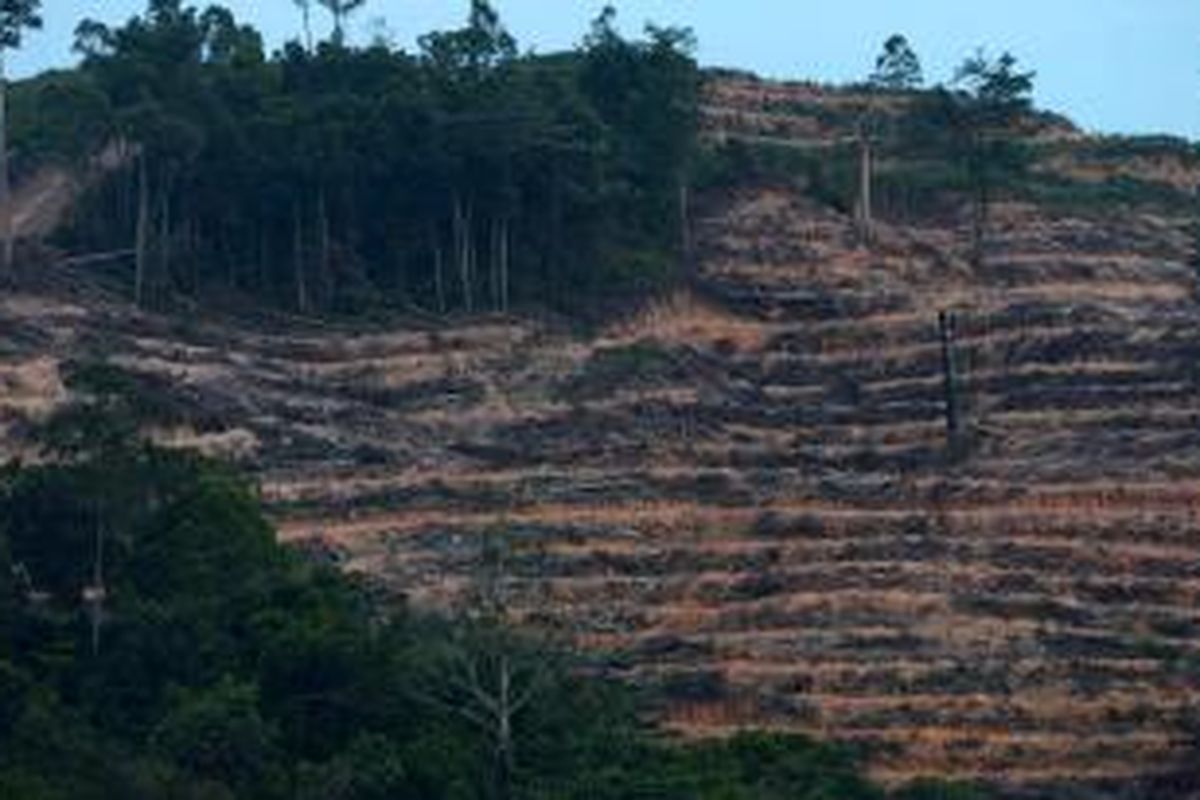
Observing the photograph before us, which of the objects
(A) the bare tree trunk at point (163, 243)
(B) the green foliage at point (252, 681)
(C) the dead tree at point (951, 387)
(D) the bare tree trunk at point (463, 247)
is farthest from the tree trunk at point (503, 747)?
(A) the bare tree trunk at point (163, 243)

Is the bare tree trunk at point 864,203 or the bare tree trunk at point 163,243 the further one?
the bare tree trunk at point 864,203

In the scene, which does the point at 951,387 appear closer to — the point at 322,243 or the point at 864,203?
the point at 864,203

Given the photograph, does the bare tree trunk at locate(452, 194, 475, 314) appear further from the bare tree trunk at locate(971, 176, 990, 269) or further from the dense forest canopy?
the bare tree trunk at locate(971, 176, 990, 269)

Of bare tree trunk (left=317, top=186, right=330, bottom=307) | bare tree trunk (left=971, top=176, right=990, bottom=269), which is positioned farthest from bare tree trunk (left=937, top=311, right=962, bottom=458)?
bare tree trunk (left=317, top=186, right=330, bottom=307)

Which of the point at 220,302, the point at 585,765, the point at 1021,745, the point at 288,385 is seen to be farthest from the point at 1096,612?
the point at 220,302

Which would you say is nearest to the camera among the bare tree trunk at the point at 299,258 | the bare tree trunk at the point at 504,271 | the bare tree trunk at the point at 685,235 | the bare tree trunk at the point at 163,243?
the bare tree trunk at the point at 163,243

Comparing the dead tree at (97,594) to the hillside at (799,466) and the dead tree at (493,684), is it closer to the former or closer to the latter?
the hillside at (799,466)
